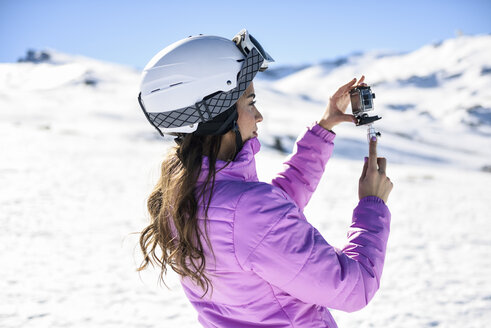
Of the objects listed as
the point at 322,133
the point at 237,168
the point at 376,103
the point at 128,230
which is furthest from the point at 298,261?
the point at 376,103

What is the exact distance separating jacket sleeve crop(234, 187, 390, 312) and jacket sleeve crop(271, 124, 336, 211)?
0.74 m

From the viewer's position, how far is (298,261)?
1.39 metres

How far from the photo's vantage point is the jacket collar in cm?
156

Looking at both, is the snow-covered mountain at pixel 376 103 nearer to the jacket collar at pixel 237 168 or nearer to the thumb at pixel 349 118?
the thumb at pixel 349 118

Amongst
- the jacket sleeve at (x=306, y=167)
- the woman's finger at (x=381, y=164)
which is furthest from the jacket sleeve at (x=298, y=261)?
the jacket sleeve at (x=306, y=167)

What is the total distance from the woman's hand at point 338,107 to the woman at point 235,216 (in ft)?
1.77

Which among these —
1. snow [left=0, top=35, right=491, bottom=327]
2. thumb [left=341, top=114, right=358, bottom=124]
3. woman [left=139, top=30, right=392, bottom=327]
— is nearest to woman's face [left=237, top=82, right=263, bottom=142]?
woman [left=139, top=30, right=392, bottom=327]

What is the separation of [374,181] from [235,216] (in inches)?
24.3

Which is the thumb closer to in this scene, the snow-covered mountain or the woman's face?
the snow-covered mountain

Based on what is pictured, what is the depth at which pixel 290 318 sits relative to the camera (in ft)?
5.10

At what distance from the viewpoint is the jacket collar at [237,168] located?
156 cm

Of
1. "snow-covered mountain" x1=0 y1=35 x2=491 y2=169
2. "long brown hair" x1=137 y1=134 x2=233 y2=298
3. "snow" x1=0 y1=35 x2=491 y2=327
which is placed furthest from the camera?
"snow-covered mountain" x1=0 y1=35 x2=491 y2=169

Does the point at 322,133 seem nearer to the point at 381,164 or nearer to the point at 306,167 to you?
the point at 306,167

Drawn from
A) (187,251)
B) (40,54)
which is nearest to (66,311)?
(187,251)
